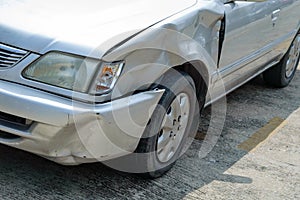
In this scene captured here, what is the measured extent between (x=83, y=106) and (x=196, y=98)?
120 cm

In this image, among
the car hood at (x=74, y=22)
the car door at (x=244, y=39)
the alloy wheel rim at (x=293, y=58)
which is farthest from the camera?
the alloy wheel rim at (x=293, y=58)

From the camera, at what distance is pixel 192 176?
3506mm

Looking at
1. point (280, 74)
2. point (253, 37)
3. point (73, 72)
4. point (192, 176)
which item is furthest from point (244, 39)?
point (73, 72)

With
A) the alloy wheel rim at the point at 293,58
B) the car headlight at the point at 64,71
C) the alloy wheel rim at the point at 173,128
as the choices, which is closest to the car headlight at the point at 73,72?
the car headlight at the point at 64,71

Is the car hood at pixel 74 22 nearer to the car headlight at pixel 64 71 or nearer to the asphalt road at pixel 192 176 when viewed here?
the car headlight at pixel 64 71

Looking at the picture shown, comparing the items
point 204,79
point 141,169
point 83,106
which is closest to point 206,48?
point 204,79

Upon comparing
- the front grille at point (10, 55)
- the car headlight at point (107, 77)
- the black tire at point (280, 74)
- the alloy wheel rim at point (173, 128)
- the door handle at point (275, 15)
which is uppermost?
the front grille at point (10, 55)

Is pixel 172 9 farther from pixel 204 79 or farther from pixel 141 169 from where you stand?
pixel 141 169

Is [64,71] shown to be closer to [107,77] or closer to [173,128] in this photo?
[107,77]

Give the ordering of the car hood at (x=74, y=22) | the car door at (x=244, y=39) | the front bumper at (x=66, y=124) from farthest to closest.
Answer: the car door at (x=244, y=39) < the car hood at (x=74, y=22) < the front bumper at (x=66, y=124)

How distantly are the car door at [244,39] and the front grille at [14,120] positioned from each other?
5.54 feet

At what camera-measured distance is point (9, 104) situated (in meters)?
2.67

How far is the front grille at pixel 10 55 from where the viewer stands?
2764 mm

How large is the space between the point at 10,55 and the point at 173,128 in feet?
4.06
